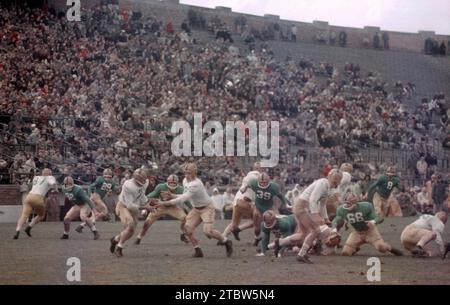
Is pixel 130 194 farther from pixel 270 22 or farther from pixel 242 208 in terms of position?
pixel 270 22

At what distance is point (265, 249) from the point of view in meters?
13.2

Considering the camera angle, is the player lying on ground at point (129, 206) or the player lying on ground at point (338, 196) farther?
the player lying on ground at point (338, 196)

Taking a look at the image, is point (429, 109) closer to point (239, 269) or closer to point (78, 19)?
point (78, 19)

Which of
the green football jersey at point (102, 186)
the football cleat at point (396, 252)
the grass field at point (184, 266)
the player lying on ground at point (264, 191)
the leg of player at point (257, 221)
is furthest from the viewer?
the green football jersey at point (102, 186)

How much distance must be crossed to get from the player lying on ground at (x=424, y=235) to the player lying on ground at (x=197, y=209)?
285 centimetres

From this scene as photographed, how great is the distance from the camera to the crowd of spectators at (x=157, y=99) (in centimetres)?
1959

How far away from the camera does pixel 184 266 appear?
1209 cm

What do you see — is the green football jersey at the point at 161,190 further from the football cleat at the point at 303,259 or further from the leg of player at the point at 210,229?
the football cleat at the point at 303,259

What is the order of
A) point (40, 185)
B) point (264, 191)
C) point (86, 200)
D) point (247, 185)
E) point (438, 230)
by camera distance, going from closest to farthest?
1. point (438, 230)
2. point (264, 191)
3. point (247, 185)
4. point (40, 185)
5. point (86, 200)

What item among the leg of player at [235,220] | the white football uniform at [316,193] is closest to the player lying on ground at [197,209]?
the white football uniform at [316,193]

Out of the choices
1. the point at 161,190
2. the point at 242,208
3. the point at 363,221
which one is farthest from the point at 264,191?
the point at 363,221

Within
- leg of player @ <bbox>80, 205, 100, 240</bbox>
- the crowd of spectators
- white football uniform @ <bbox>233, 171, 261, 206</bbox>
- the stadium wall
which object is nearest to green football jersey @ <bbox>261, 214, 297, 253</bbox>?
white football uniform @ <bbox>233, 171, 261, 206</bbox>

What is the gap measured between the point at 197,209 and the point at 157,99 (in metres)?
7.76
